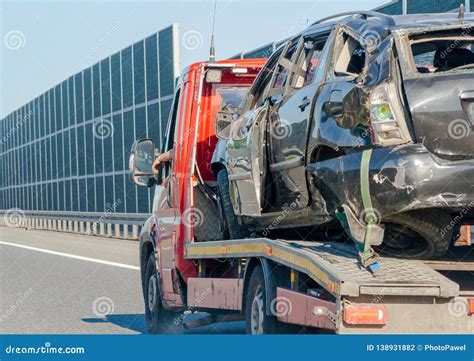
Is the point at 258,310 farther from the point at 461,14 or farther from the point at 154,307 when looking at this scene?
the point at 154,307

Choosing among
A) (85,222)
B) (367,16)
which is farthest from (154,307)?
(85,222)

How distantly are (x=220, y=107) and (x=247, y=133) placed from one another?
269 centimetres

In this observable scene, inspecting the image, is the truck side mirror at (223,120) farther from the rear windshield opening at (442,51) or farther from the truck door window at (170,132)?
the rear windshield opening at (442,51)

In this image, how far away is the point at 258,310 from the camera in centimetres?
839

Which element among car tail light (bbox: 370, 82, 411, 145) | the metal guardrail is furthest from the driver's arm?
the metal guardrail

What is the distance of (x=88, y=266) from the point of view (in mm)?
22234

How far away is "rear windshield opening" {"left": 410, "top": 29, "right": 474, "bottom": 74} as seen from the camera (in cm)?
731

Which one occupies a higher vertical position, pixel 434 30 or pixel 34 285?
pixel 434 30

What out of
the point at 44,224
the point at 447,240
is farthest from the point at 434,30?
the point at 44,224

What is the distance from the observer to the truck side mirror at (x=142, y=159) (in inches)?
481

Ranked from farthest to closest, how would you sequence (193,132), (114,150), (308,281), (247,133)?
(114,150)
(193,132)
(247,133)
(308,281)

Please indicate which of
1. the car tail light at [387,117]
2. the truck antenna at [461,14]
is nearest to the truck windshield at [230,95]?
the truck antenna at [461,14]
